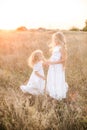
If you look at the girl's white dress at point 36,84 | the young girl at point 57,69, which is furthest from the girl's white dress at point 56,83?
the girl's white dress at point 36,84

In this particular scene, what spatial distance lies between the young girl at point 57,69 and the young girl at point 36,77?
166 mm

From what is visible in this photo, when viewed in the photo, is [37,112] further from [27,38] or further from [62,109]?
[27,38]

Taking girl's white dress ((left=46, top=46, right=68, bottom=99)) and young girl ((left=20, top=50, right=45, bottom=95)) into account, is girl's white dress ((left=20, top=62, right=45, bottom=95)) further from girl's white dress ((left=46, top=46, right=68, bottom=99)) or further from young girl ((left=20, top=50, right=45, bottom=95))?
girl's white dress ((left=46, top=46, right=68, bottom=99))

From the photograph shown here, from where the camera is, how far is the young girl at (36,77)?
23.3 feet

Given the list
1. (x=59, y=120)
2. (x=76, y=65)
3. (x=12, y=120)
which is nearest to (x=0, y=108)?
(x=12, y=120)

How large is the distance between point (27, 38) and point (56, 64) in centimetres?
782

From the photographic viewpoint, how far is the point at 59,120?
5.68m

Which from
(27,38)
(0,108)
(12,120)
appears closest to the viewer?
(12,120)

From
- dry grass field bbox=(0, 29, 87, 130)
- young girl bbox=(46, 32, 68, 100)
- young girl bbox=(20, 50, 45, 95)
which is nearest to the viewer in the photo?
dry grass field bbox=(0, 29, 87, 130)

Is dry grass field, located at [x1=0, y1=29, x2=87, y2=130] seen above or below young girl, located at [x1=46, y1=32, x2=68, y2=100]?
below

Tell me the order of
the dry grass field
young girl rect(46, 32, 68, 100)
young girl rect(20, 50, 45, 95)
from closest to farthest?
1. the dry grass field
2. young girl rect(46, 32, 68, 100)
3. young girl rect(20, 50, 45, 95)

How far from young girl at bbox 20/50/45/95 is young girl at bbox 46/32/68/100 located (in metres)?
0.17

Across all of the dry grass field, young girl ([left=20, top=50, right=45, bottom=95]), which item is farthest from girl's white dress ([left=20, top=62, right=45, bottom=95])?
the dry grass field

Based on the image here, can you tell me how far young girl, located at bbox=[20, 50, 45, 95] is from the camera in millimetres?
7109
